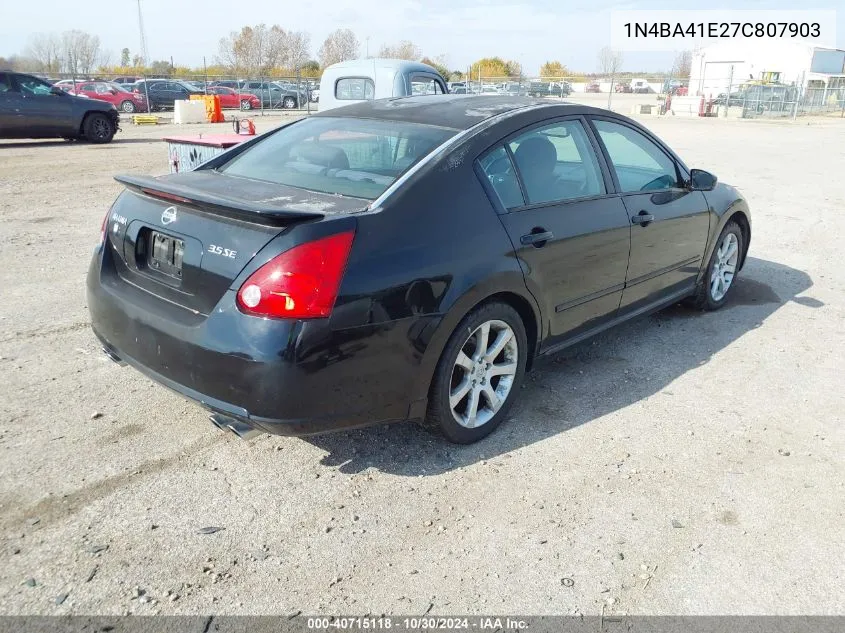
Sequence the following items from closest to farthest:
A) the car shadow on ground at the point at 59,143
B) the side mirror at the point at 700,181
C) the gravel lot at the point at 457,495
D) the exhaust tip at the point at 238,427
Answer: the gravel lot at the point at 457,495 < the exhaust tip at the point at 238,427 < the side mirror at the point at 700,181 < the car shadow on ground at the point at 59,143

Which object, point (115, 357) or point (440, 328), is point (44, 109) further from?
point (440, 328)

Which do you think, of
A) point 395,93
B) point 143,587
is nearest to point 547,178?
point 143,587

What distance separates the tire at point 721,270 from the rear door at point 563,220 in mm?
1489

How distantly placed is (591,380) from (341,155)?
201cm

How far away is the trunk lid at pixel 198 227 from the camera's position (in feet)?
9.16

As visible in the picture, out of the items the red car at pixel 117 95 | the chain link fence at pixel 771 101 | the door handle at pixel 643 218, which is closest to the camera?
the door handle at pixel 643 218

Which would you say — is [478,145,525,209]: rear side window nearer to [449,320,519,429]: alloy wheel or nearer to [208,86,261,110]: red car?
[449,320,519,429]: alloy wheel

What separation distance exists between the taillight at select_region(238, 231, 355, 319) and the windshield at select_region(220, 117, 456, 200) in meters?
0.53

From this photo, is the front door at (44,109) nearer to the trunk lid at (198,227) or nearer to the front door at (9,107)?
the front door at (9,107)

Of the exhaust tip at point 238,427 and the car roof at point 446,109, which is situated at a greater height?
the car roof at point 446,109

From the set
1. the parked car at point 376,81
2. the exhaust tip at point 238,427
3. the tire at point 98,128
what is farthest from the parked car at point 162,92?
the exhaust tip at point 238,427

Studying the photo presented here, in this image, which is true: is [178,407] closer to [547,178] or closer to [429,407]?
[429,407]

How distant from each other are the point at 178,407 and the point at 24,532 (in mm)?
1090

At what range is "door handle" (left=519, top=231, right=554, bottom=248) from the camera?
348 cm
